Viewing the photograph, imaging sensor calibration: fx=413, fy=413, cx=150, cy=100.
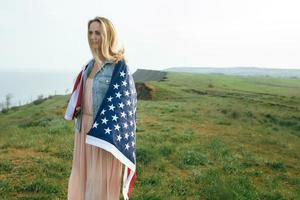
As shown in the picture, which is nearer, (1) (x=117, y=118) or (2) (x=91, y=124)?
(1) (x=117, y=118)

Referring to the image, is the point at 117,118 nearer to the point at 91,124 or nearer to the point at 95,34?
the point at 91,124

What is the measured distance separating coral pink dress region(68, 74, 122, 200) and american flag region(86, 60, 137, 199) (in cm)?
26

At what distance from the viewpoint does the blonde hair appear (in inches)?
225

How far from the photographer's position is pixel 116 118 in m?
5.86

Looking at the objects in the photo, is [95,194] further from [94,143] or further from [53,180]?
[53,180]

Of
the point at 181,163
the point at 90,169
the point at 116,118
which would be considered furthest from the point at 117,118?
the point at 181,163

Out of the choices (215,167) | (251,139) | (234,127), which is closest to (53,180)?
(215,167)

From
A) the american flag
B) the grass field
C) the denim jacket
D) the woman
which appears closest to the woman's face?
the woman

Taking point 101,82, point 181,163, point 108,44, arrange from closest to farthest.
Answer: point 108,44 < point 101,82 < point 181,163

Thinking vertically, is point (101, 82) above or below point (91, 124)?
above

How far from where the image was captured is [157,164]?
10.8 metres

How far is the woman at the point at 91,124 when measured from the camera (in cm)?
582

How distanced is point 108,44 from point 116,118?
1049mm

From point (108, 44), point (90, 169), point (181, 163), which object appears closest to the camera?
point (108, 44)
